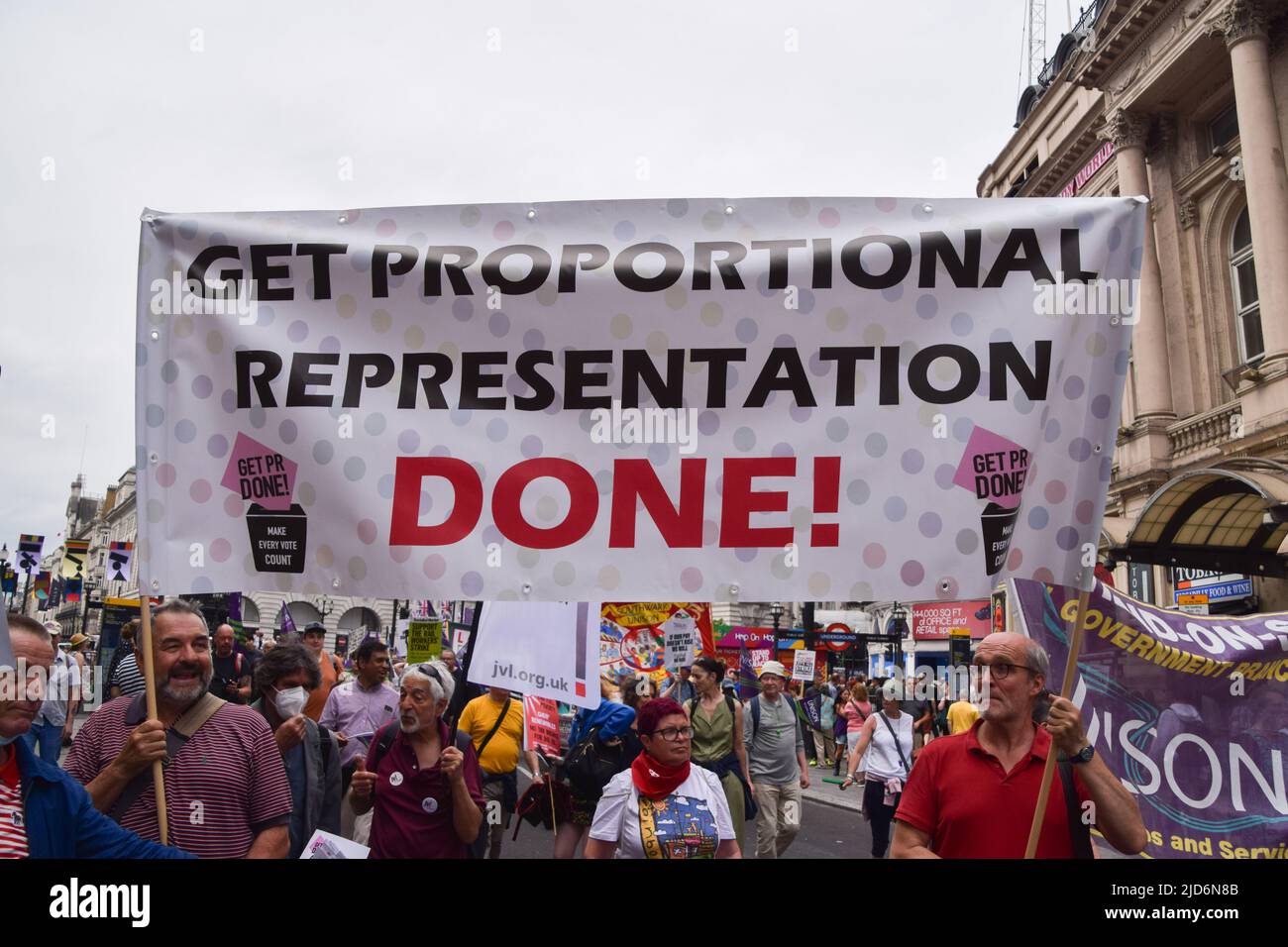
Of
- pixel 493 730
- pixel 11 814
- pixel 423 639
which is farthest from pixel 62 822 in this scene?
pixel 423 639

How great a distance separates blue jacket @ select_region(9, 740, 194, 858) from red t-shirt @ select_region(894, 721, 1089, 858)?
7.49 feet

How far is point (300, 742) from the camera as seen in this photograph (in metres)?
5.14

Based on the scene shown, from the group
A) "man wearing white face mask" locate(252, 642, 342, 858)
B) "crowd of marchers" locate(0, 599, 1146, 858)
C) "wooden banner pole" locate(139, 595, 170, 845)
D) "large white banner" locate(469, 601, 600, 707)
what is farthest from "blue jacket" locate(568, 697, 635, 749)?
"wooden banner pole" locate(139, 595, 170, 845)

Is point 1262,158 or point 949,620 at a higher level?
point 1262,158

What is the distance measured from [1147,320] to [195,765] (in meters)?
24.0

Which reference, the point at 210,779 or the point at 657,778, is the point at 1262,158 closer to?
the point at 657,778

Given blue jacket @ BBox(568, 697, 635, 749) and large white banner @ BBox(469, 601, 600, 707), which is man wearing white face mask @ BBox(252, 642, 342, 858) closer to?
large white banner @ BBox(469, 601, 600, 707)

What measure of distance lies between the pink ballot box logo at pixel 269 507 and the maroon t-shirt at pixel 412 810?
6.44 ft

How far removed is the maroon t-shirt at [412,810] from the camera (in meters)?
A: 4.84

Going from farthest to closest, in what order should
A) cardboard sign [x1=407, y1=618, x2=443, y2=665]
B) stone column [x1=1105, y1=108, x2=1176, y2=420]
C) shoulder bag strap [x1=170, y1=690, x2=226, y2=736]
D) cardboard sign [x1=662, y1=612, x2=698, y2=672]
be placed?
stone column [x1=1105, y1=108, x2=1176, y2=420]
cardboard sign [x1=662, y1=612, x2=698, y2=672]
cardboard sign [x1=407, y1=618, x2=443, y2=665]
shoulder bag strap [x1=170, y1=690, x2=226, y2=736]

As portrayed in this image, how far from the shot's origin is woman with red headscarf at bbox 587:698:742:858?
421cm

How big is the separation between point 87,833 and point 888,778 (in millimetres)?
8192

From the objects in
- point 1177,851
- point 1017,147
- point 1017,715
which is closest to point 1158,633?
point 1177,851
